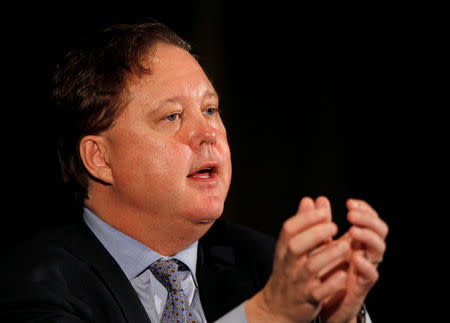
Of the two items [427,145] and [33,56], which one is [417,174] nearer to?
[427,145]

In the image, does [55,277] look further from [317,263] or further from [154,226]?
[317,263]

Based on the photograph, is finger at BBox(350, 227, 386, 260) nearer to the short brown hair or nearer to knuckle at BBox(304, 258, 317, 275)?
knuckle at BBox(304, 258, 317, 275)

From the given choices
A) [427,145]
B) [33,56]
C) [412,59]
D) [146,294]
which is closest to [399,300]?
[427,145]

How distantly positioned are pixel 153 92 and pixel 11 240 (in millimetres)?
886

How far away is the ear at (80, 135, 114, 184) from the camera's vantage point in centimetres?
146

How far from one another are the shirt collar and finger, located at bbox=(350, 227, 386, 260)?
643 millimetres

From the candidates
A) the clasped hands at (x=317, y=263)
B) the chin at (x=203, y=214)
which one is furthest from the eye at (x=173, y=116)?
the clasped hands at (x=317, y=263)

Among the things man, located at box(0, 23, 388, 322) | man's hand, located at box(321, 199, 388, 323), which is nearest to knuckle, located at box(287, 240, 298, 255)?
man's hand, located at box(321, 199, 388, 323)

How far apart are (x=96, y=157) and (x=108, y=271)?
36 centimetres

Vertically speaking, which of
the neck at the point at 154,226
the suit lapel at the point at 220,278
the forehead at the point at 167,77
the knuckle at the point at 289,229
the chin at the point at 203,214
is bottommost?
the suit lapel at the point at 220,278

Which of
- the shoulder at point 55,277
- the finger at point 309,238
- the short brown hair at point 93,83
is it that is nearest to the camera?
the finger at point 309,238

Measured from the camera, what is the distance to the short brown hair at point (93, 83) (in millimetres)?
1444

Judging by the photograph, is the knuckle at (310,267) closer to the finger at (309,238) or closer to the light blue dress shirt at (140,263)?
the finger at (309,238)

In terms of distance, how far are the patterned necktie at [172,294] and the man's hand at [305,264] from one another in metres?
0.38
